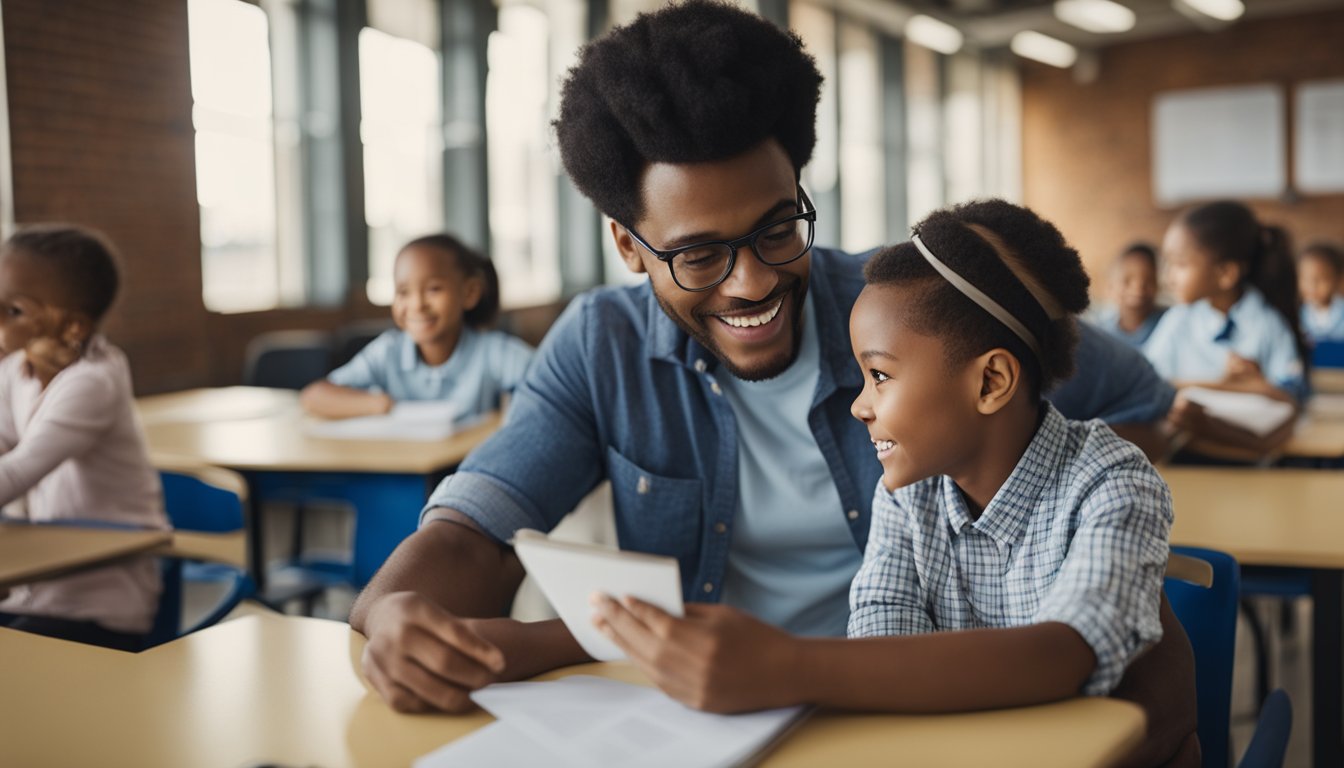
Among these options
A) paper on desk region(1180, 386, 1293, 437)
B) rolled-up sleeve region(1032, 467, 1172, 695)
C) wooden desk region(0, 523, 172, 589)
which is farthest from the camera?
paper on desk region(1180, 386, 1293, 437)

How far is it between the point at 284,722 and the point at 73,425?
141cm

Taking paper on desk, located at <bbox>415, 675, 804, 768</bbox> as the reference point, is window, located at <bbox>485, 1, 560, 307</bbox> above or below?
above

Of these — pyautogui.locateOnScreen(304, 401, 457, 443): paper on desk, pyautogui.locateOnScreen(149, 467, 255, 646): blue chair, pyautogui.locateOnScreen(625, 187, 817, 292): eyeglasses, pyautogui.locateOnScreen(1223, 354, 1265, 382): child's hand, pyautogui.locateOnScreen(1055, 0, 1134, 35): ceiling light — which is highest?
pyautogui.locateOnScreen(1055, 0, 1134, 35): ceiling light

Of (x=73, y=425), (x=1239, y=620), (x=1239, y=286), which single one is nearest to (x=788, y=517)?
(x=1239, y=620)

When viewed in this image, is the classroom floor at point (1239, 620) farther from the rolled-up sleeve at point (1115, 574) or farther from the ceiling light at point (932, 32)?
Answer: the ceiling light at point (932, 32)

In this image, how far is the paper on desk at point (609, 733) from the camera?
875 millimetres

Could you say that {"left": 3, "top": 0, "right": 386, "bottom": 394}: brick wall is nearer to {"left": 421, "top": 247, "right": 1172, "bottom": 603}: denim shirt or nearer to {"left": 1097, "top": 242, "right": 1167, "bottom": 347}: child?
{"left": 421, "top": 247, "right": 1172, "bottom": 603}: denim shirt

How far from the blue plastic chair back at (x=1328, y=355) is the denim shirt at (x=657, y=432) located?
12.6ft

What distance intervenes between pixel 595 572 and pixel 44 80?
16.7 ft

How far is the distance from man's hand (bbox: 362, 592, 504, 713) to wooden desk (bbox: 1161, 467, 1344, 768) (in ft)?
3.92

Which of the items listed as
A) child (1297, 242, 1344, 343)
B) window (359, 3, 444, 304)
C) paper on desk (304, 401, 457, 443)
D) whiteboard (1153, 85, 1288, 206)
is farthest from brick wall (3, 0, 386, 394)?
whiteboard (1153, 85, 1288, 206)

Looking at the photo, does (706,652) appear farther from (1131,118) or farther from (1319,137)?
(1131,118)

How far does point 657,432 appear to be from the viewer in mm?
1588

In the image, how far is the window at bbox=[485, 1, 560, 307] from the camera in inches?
302
